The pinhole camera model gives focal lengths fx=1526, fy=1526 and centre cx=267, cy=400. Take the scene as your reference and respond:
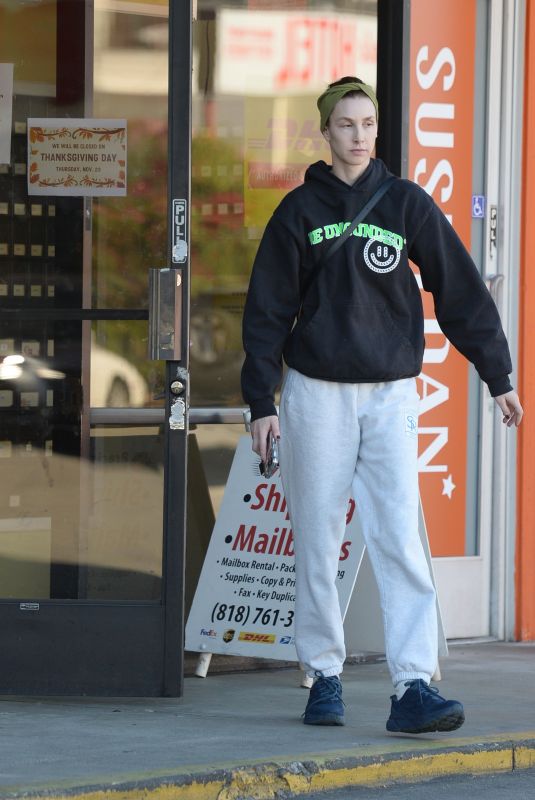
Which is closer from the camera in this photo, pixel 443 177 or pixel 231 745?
pixel 231 745

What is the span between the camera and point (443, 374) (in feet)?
21.7

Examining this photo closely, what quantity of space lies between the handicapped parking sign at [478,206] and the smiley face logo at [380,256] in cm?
218

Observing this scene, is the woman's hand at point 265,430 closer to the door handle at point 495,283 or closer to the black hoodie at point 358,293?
the black hoodie at point 358,293

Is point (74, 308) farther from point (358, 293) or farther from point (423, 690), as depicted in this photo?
point (423, 690)

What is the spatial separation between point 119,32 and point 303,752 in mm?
2734

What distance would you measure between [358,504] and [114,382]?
1341 mm

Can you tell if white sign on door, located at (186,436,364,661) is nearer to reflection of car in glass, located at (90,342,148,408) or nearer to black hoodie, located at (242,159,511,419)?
reflection of car in glass, located at (90,342,148,408)

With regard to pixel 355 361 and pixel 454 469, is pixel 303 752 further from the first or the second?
pixel 454 469

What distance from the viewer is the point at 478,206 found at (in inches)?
263

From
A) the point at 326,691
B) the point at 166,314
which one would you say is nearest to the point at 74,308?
the point at 166,314

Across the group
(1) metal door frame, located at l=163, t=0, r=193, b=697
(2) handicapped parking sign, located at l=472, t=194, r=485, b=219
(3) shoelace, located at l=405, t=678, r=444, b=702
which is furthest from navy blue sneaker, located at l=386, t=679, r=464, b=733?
(2) handicapped parking sign, located at l=472, t=194, r=485, b=219

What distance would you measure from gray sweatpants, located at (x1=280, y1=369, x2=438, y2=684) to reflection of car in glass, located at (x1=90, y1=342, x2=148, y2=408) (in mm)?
1036

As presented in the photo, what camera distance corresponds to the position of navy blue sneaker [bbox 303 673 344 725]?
4.68 m

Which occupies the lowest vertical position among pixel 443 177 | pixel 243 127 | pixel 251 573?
pixel 251 573
